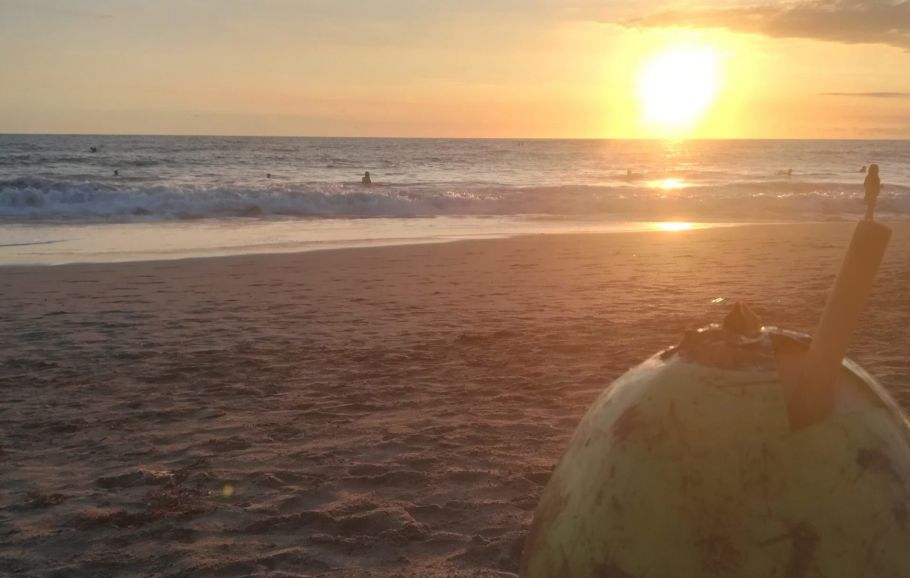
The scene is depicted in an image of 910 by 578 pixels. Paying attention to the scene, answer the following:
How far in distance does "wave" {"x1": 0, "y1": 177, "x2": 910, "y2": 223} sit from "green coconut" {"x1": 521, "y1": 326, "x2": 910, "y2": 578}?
20.5m

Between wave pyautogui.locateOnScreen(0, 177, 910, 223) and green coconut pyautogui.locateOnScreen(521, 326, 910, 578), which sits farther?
wave pyautogui.locateOnScreen(0, 177, 910, 223)

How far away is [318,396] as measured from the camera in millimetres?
5613

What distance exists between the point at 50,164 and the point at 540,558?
46790 millimetres

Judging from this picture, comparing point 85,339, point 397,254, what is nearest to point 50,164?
point 397,254

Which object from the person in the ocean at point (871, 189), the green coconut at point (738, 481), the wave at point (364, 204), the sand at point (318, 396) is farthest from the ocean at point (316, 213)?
the person in the ocean at point (871, 189)

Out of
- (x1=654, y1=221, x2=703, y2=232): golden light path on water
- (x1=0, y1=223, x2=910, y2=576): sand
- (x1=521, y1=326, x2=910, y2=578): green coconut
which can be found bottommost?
(x1=0, y1=223, x2=910, y2=576): sand

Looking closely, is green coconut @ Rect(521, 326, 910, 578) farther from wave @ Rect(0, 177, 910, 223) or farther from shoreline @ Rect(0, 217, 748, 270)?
wave @ Rect(0, 177, 910, 223)

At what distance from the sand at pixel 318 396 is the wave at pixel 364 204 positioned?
37.1 ft

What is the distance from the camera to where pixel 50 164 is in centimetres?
4309

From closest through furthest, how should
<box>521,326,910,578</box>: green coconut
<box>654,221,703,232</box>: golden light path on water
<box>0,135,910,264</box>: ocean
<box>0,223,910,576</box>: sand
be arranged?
<box>521,326,910,578</box>: green coconut → <box>0,223,910,576</box>: sand → <box>0,135,910,264</box>: ocean → <box>654,221,703,232</box>: golden light path on water

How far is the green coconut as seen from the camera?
1408 mm

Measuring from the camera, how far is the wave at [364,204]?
72.2 feet

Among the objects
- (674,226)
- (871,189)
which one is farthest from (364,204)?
(871,189)

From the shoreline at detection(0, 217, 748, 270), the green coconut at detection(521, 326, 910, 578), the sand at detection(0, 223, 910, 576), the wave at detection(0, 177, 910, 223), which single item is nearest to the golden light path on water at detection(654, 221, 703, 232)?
the shoreline at detection(0, 217, 748, 270)
